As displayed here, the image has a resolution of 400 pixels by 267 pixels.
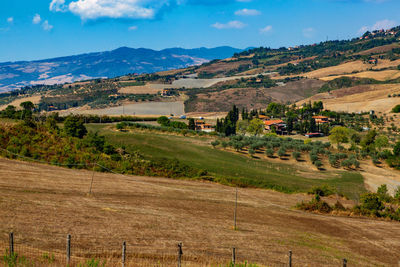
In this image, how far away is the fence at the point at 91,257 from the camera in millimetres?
19547

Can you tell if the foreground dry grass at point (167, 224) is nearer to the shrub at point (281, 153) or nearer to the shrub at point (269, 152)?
the shrub at point (269, 152)

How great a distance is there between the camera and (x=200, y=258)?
23.1 m

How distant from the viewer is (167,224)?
99.3 feet

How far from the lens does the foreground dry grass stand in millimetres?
24250

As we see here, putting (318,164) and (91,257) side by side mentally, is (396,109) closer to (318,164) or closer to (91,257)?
(318,164)

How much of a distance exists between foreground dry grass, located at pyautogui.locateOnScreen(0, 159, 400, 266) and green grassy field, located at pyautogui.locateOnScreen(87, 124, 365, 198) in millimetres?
13203

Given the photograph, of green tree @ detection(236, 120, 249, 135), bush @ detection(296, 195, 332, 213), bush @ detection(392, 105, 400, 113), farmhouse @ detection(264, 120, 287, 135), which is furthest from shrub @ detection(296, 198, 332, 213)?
bush @ detection(392, 105, 400, 113)

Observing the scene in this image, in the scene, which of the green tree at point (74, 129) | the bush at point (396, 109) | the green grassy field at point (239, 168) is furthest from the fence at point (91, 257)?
the bush at point (396, 109)

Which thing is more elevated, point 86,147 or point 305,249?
point 86,147

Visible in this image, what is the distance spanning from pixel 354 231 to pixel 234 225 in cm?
1286

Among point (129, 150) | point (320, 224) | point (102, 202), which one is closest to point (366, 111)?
point (129, 150)

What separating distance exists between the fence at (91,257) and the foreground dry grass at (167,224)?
131 mm

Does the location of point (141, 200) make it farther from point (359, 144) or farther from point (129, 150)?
point (359, 144)

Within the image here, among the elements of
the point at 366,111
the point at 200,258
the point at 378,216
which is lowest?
the point at 378,216
